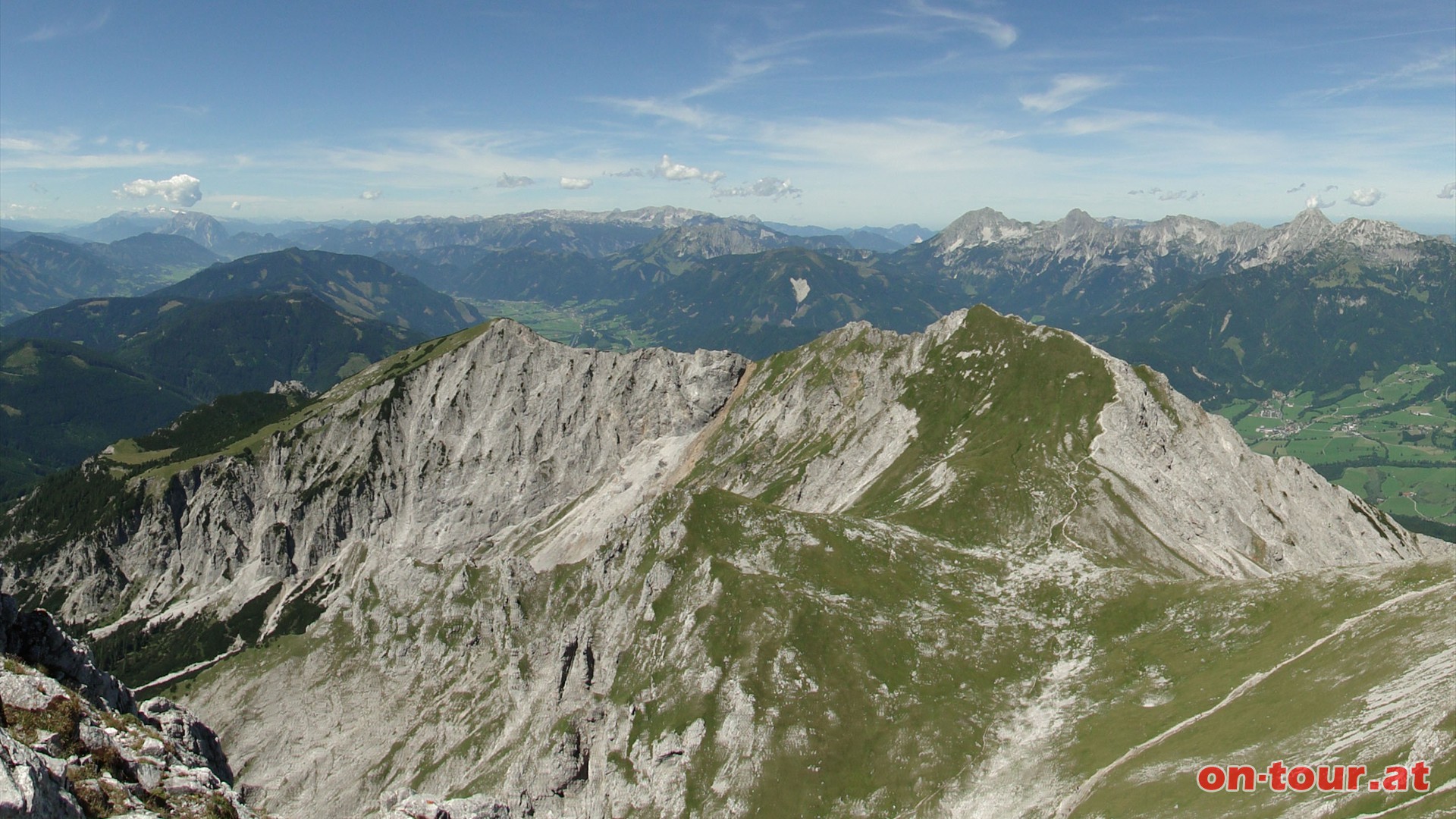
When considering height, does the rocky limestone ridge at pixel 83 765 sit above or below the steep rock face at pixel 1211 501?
above

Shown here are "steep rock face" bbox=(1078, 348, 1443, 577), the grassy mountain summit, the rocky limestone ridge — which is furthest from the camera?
"steep rock face" bbox=(1078, 348, 1443, 577)

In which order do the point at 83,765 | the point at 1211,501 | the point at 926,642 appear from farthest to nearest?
the point at 1211,501, the point at 926,642, the point at 83,765

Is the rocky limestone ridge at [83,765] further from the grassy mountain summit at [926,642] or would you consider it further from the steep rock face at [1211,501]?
the steep rock face at [1211,501]

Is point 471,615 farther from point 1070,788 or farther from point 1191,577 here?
point 1191,577

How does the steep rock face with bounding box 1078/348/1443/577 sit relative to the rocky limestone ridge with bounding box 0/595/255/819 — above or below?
below

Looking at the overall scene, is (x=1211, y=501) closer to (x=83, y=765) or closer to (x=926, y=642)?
(x=926, y=642)

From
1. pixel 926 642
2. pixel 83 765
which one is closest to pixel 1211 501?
pixel 926 642

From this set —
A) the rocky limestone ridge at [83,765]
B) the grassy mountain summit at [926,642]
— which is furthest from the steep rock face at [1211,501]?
the rocky limestone ridge at [83,765]

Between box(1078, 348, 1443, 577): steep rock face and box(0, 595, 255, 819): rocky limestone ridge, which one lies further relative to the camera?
box(1078, 348, 1443, 577): steep rock face

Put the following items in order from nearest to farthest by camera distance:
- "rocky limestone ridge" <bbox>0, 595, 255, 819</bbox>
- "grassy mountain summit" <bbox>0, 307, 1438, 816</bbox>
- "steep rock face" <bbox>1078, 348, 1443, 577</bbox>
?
1. "rocky limestone ridge" <bbox>0, 595, 255, 819</bbox>
2. "grassy mountain summit" <bbox>0, 307, 1438, 816</bbox>
3. "steep rock face" <bbox>1078, 348, 1443, 577</bbox>

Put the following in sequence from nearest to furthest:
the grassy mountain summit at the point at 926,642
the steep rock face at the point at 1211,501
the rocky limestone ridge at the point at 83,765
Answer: the rocky limestone ridge at the point at 83,765 → the grassy mountain summit at the point at 926,642 → the steep rock face at the point at 1211,501

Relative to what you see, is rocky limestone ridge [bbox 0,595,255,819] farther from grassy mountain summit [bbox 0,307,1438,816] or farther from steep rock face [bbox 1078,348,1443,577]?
steep rock face [bbox 1078,348,1443,577]

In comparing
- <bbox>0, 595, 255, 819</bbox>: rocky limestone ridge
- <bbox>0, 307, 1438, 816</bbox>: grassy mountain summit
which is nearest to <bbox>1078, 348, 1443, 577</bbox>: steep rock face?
<bbox>0, 307, 1438, 816</bbox>: grassy mountain summit
